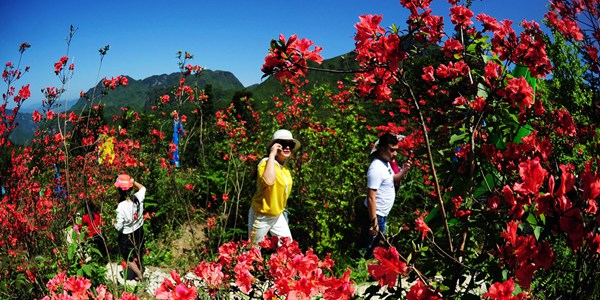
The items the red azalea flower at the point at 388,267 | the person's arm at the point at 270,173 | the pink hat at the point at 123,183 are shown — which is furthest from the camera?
the pink hat at the point at 123,183

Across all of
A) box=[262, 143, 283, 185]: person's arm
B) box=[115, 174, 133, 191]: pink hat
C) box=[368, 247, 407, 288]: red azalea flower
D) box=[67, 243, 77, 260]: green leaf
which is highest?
box=[262, 143, 283, 185]: person's arm

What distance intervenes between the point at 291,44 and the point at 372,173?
2326 mm

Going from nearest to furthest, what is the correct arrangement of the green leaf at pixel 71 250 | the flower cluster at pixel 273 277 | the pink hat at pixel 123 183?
1. the flower cluster at pixel 273 277
2. the green leaf at pixel 71 250
3. the pink hat at pixel 123 183

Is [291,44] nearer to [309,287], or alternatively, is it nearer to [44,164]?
[309,287]

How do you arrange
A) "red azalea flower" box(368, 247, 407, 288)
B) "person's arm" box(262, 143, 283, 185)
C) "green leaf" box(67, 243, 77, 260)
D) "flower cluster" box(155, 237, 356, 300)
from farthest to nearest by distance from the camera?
"person's arm" box(262, 143, 283, 185) → "green leaf" box(67, 243, 77, 260) → "flower cluster" box(155, 237, 356, 300) → "red azalea flower" box(368, 247, 407, 288)

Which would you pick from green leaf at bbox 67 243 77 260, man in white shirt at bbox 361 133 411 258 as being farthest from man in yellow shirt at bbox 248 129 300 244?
green leaf at bbox 67 243 77 260

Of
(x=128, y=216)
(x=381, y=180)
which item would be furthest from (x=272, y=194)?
(x=128, y=216)

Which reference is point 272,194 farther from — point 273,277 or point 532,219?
point 532,219

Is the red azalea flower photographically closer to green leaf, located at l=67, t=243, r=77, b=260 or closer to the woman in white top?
green leaf, located at l=67, t=243, r=77, b=260

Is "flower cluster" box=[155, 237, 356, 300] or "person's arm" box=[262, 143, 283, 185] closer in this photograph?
"flower cluster" box=[155, 237, 356, 300]

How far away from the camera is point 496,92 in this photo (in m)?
1.30

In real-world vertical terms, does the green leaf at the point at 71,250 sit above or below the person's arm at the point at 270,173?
below

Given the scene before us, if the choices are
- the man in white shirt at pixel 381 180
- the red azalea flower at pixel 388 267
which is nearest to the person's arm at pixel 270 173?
the man in white shirt at pixel 381 180

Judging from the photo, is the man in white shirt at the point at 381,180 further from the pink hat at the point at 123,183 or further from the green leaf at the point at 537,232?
the pink hat at the point at 123,183
